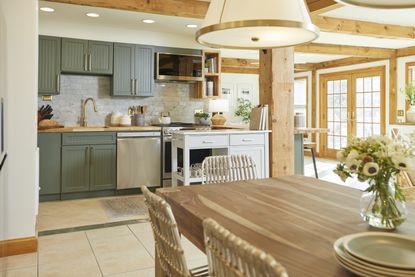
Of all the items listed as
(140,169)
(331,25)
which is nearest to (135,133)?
(140,169)

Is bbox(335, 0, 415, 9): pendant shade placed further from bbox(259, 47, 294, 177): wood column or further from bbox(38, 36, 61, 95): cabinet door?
bbox(38, 36, 61, 95): cabinet door

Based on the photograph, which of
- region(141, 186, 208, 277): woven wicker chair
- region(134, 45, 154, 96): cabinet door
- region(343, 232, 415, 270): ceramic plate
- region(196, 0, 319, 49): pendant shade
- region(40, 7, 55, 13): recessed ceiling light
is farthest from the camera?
region(134, 45, 154, 96): cabinet door

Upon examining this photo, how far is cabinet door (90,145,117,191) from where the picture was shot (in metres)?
4.80

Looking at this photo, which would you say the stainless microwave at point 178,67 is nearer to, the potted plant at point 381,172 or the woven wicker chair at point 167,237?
the woven wicker chair at point 167,237

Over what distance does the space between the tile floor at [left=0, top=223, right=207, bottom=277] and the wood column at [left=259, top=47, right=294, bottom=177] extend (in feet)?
5.36

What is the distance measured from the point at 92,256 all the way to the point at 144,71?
10.7 feet

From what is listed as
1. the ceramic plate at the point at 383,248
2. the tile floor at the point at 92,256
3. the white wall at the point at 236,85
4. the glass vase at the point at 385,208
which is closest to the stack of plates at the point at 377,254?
the ceramic plate at the point at 383,248

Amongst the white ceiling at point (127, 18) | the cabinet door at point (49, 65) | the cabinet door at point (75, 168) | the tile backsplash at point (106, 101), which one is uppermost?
the white ceiling at point (127, 18)

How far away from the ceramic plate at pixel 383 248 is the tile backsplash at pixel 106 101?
15.9 ft

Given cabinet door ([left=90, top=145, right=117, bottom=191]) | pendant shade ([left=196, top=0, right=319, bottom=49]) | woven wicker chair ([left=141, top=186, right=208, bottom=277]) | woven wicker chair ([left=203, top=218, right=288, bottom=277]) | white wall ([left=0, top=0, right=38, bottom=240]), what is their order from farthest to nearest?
cabinet door ([left=90, top=145, right=117, bottom=191]) < white wall ([left=0, top=0, right=38, bottom=240]) < pendant shade ([left=196, top=0, right=319, bottom=49]) < woven wicker chair ([left=141, top=186, right=208, bottom=277]) < woven wicker chair ([left=203, top=218, right=288, bottom=277])

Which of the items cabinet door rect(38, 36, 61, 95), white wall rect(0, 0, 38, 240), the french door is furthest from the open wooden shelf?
white wall rect(0, 0, 38, 240)

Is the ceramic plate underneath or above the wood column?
underneath

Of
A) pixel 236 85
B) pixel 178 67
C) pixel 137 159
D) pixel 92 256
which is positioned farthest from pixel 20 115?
pixel 236 85

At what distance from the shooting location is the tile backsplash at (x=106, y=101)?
5.28 meters
